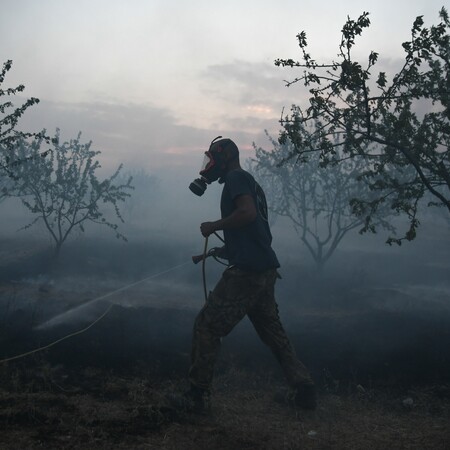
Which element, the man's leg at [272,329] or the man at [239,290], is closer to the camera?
the man at [239,290]

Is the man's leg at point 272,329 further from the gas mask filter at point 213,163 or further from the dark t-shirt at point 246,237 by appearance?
the gas mask filter at point 213,163

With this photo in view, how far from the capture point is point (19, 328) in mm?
6441

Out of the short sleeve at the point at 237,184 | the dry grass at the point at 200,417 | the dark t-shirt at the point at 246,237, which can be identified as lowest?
Answer: the dry grass at the point at 200,417

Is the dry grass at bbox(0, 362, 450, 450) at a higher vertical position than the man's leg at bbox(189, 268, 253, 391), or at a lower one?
lower

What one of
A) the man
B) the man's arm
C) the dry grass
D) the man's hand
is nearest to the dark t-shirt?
the man

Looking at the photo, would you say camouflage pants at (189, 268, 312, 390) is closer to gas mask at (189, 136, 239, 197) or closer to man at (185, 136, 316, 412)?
man at (185, 136, 316, 412)

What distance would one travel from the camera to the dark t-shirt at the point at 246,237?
4.19m

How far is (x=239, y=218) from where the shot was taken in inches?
162

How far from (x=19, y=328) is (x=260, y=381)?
3.75 m

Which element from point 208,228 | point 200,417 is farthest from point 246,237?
point 200,417

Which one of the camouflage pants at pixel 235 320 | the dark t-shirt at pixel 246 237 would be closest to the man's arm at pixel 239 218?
the dark t-shirt at pixel 246 237

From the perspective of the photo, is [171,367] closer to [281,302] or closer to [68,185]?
[281,302]

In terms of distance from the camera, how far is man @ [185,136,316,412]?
13.4 ft

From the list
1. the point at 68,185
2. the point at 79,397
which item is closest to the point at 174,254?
the point at 68,185
